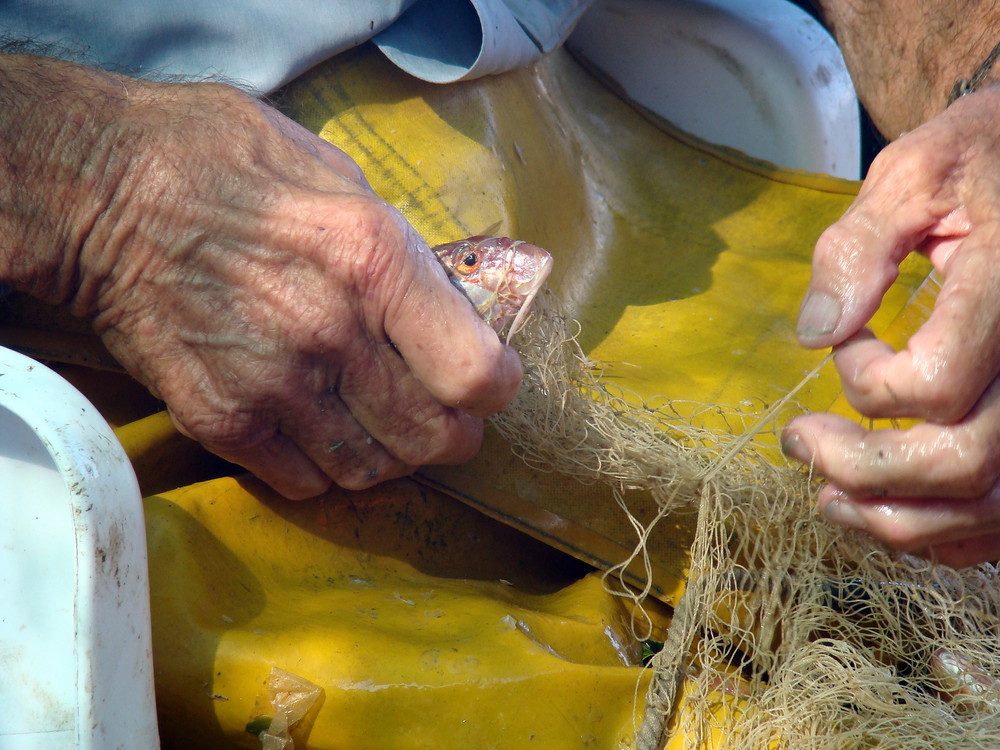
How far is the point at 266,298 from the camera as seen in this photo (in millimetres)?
1213

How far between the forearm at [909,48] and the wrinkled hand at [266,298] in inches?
49.9

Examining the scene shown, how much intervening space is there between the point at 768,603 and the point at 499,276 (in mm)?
674

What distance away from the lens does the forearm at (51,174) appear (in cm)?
119

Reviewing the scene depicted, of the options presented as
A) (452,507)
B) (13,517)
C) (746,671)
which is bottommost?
(746,671)

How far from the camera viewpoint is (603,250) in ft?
7.55

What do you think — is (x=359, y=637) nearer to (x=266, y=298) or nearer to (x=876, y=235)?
(x=266, y=298)

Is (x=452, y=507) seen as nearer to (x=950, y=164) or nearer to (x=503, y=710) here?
(x=503, y=710)

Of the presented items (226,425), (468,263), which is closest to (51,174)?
(226,425)

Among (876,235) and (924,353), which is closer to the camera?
(924,353)

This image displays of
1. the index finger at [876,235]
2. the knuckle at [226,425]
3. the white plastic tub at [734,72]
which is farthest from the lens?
the white plastic tub at [734,72]

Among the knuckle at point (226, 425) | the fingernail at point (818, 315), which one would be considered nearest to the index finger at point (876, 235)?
the fingernail at point (818, 315)

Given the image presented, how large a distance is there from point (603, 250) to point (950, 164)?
118 cm

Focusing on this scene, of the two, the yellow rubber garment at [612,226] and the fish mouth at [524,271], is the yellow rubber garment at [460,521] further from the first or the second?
the fish mouth at [524,271]

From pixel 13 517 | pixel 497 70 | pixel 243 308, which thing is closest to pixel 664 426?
pixel 243 308
